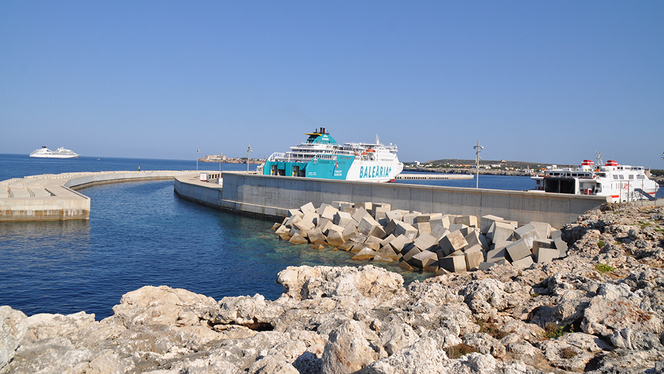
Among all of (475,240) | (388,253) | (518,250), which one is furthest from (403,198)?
(518,250)

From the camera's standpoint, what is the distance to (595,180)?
25125 mm

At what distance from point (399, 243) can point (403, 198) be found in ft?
21.5

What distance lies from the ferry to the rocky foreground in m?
16.9

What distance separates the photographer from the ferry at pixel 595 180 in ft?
83.4

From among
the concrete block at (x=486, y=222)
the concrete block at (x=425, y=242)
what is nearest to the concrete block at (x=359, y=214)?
the concrete block at (x=425, y=242)

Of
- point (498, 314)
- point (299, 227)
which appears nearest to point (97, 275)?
point (299, 227)

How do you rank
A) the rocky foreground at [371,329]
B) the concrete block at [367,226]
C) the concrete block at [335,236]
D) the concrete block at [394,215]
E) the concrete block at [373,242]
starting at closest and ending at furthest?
the rocky foreground at [371,329] < the concrete block at [373,242] < the concrete block at [367,226] < the concrete block at [335,236] < the concrete block at [394,215]

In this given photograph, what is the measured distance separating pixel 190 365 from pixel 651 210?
17252mm

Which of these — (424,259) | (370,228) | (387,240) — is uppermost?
(370,228)

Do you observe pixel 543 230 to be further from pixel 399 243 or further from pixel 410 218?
pixel 410 218

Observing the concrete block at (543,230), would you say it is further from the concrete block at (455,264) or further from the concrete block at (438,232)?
the concrete block at (455,264)

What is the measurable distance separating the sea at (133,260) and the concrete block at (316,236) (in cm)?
75

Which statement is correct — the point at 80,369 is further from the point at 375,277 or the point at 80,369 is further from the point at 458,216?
the point at 458,216

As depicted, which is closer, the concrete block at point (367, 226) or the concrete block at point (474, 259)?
the concrete block at point (474, 259)
